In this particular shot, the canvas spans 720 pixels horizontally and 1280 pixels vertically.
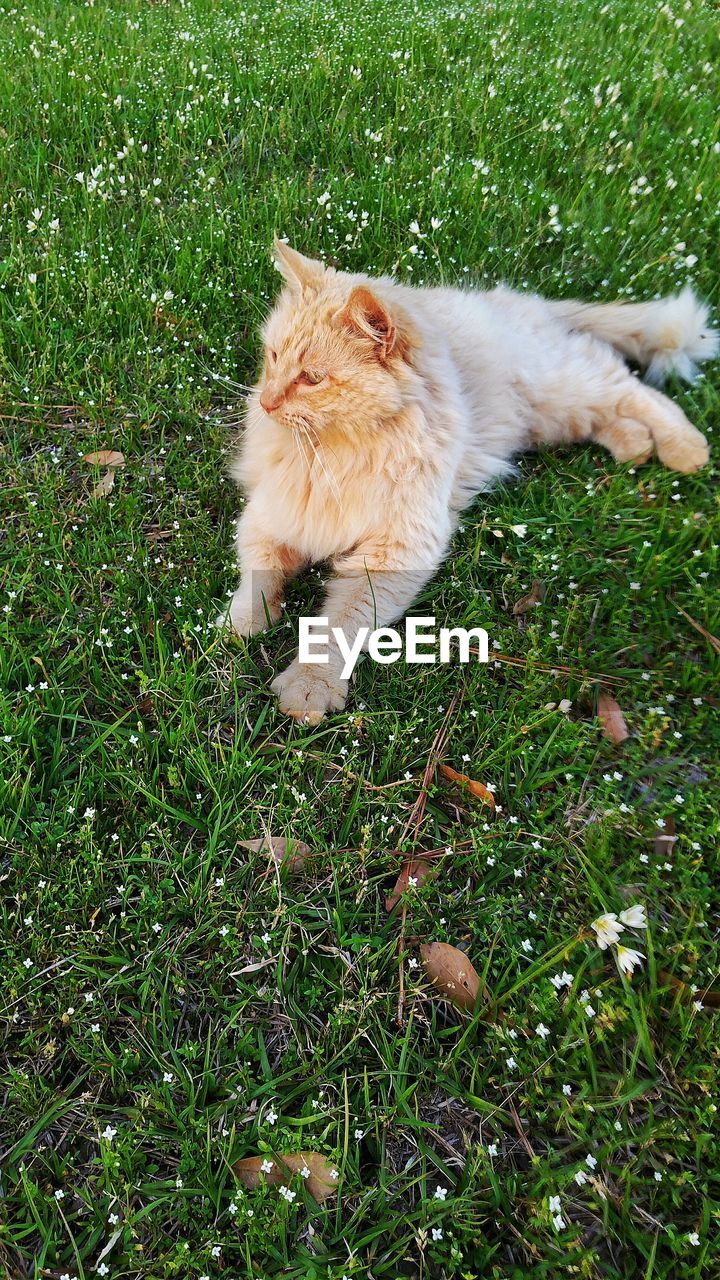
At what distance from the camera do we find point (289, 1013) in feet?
6.77

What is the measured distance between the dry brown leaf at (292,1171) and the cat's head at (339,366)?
2.12 metres

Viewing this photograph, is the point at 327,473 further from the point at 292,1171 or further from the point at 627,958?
the point at 292,1171

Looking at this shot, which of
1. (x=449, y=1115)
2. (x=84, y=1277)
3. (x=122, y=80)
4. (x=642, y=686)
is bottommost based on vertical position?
(x=84, y=1277)

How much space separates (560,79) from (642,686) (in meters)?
4.63

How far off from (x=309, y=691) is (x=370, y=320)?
1221 millimetres

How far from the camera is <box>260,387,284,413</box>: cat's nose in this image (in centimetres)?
277

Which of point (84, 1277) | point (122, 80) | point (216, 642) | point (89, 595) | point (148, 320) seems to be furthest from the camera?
point (122, 80)

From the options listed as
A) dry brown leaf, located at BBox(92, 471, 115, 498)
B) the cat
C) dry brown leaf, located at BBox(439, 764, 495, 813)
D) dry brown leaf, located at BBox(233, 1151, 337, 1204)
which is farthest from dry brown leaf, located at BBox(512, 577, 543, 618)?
dry brown leaf, located at BBox(233, 1151, 337, 1204)

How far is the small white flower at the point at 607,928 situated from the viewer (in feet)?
6.56

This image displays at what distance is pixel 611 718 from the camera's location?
2.72m

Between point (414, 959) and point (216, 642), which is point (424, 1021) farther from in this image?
point (216, 642)

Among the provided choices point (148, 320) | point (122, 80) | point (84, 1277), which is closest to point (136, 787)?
point (84, 1277)

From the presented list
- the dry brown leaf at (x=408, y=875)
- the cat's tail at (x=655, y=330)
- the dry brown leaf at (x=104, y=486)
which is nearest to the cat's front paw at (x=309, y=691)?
the dry brown leaf at (x=408, y=875)

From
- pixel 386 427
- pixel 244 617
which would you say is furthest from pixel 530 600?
pixel 244 617
